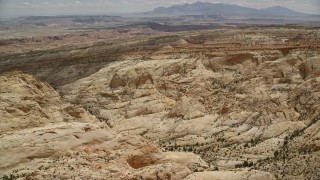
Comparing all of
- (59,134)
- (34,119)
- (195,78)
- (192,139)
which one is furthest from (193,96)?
(59,134)

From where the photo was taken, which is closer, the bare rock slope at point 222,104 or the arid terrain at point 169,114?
the arid terrain at point 169,114

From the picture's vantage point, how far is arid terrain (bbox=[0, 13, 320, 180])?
30344 mm

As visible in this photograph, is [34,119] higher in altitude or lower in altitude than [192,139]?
higher

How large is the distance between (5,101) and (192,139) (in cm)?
1761

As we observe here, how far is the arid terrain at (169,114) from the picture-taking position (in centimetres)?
3034

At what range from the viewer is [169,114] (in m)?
50.9

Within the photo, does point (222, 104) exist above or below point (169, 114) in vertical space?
above

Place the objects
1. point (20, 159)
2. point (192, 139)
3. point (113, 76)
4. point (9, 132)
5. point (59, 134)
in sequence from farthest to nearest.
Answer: point (113, 76)
point (192, 139)
point (9, 132)
point (59, 134)
point (20, 159)

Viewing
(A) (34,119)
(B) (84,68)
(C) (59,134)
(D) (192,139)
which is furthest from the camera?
(B) (84,68)

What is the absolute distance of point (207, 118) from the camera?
48812mm

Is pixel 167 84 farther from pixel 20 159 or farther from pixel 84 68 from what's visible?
pixel 20 159

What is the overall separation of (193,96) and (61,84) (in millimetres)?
22884

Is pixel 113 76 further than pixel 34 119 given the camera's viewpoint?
Yes

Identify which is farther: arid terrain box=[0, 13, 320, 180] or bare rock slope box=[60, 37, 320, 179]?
bare rock slope box=[60, 37, 320, 179]
